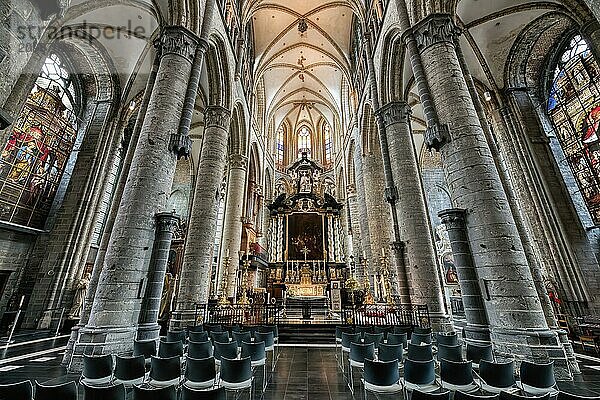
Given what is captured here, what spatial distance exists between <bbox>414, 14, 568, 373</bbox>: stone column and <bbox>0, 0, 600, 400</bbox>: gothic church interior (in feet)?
0.13

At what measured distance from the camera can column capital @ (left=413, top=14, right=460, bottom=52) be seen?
8.30 metres

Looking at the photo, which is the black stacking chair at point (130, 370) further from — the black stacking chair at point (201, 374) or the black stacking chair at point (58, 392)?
the black stacking chair at point (58, 392)

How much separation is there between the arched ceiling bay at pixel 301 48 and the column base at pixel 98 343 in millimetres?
19788

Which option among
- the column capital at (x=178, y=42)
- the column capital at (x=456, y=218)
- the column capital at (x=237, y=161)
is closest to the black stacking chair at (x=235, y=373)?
the column capital at (x=456, y=218)

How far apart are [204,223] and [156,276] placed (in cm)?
445

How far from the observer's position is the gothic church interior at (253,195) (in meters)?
5.64

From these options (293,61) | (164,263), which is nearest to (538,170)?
(164,263)

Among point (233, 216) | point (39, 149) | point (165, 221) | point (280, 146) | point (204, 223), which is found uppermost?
point (280, 146)

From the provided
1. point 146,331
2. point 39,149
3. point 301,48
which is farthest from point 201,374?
point 301,48

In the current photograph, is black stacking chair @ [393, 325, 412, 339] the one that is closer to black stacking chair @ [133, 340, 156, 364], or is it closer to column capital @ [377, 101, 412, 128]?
black stacking chair @ [133, 340, 156, 364]

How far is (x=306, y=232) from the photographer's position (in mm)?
24141

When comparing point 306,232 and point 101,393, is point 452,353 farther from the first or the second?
point 306,232

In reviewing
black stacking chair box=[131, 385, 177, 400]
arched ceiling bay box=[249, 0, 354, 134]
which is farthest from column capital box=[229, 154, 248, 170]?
black stacking chair box=[131, 385, 177, 400]

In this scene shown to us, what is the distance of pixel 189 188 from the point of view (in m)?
23.7
